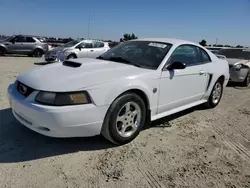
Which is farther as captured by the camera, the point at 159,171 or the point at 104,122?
the point at 104,122

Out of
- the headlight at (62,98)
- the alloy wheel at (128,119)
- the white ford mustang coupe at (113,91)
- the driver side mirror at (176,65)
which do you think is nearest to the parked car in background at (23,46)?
the white ford mustang coupe at (113,91)

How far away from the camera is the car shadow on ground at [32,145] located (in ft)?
9.96

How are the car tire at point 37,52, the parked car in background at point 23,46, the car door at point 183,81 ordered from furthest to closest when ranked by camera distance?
1. the car tire at point 37,52
2. the parked car in background at point 23,46
3. the car door at point 183,81

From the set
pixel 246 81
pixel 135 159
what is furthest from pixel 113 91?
pixel 246 81

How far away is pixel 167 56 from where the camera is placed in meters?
3.96

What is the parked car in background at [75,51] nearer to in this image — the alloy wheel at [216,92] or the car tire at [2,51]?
the car tire at [2,51]

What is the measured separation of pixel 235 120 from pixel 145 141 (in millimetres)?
2180

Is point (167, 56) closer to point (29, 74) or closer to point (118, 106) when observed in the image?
point (118, 106)

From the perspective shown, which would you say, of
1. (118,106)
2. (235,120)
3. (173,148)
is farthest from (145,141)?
(235,120)

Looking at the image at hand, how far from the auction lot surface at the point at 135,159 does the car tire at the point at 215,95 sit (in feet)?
3.48

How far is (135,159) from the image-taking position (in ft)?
10.1

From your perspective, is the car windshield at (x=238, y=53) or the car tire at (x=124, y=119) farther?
the car windshield at (x=238, y=53)

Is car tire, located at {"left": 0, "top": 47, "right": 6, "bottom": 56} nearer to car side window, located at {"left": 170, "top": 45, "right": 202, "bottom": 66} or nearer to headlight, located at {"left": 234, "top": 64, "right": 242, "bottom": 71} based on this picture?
headlight, located at {"left": 234, "top": 64, "right": 242, "bottom": 71}

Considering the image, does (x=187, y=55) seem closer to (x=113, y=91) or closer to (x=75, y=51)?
(x=113, y=91)
